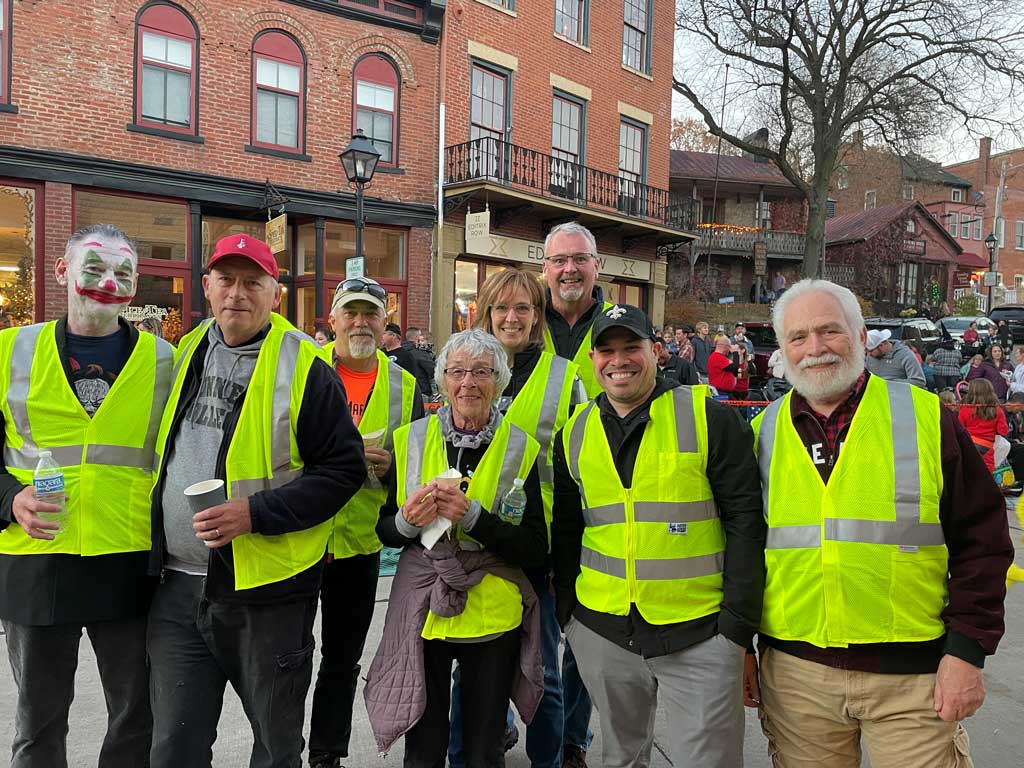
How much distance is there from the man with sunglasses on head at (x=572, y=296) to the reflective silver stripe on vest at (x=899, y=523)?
1399 millimetres

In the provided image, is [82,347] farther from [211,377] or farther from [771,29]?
[771,29]

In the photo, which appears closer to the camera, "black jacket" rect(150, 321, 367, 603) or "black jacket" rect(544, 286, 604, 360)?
"black jacket" rect(150, 321, 367, 603)

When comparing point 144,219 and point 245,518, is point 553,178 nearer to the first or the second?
point 144,219

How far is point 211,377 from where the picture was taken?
241 centimetres

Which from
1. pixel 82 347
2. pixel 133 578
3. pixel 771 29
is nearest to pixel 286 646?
pixel 133 578

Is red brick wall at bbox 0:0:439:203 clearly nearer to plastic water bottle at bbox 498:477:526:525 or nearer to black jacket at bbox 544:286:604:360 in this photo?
black jacket at bbox 544:286:604:360

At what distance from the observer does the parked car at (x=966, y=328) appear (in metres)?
19.8

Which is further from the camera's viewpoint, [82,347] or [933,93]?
[933,93]

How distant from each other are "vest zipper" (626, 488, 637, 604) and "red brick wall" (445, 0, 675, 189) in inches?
536

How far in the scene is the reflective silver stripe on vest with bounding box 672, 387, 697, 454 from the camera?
2266 millimetres

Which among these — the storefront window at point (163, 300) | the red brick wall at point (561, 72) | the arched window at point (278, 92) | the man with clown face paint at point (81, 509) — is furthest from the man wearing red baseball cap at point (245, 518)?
the red brick wall at point (561, 72)

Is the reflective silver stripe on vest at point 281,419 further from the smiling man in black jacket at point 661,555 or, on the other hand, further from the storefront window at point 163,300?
the storefront window at point 163,300

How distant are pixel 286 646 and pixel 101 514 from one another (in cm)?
78

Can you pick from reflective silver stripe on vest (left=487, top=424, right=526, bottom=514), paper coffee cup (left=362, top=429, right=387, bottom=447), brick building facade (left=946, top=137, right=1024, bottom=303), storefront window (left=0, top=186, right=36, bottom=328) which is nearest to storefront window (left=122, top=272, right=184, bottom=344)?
storefront window (left=0, top=186, right=36, bottom=328)
